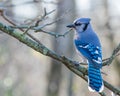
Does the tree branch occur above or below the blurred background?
above

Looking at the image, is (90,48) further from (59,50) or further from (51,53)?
(59,50)

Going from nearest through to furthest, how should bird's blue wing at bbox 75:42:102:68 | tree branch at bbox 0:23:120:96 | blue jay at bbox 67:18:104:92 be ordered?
1. tree branch at bbox 0:23:120:96
2. blue jay at bbox 67:18:104:92
3. bird's blue wing at bbox 75:42:102:68

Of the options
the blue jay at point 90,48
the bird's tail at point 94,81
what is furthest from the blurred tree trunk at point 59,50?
the bird's tail at point 94,81

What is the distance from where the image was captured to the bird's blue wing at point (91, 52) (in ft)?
15.9

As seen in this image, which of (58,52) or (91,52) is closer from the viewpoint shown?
(91,52)

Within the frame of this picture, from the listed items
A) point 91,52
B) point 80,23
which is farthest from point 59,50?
point 91,52

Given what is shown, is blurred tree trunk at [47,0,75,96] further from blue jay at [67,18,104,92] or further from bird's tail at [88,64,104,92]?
bird's tail at [88,64,104,92]

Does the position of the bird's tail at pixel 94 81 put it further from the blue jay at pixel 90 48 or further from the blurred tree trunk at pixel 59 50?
the blurred tree trunk at pixel 59 50

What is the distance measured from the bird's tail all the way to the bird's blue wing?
68mm

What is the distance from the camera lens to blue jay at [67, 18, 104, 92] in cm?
461

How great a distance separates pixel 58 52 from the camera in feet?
35.1

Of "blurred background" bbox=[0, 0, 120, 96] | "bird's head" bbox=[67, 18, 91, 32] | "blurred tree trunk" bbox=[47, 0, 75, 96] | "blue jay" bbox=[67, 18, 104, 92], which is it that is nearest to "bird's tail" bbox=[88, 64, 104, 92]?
"blue jay" bbox=[67, 18, 104, 92]

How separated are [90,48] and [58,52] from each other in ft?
17.7

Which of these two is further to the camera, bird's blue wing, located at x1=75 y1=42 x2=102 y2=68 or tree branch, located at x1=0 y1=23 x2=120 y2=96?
bird's blue wing, located at x1=75 y1=42 x2=102 y2=68
